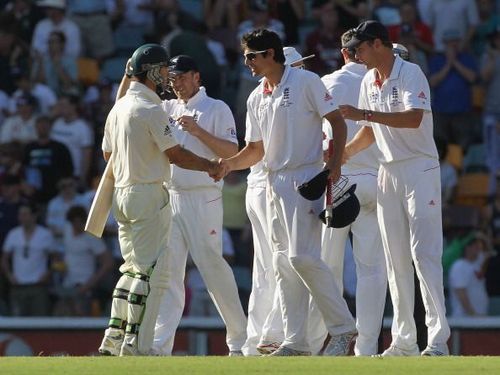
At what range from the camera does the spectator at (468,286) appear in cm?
1672

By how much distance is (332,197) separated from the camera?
35.0 ft

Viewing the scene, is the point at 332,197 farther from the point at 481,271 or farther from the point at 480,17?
the point at 480,17

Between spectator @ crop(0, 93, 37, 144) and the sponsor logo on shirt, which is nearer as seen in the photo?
the sponsor logo on shirt

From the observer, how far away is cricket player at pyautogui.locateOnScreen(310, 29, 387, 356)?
39.4 ft

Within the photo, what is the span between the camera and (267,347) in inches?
468

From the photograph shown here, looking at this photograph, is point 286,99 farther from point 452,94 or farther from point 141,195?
point 452,94

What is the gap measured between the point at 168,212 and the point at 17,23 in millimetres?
9550

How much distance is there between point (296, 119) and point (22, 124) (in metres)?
8.29

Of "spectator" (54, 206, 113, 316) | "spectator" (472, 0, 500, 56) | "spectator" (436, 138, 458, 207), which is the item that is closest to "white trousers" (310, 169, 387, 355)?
"spectator" (54, 206, 113, 316)

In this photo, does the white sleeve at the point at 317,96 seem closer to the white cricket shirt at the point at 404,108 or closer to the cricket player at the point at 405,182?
the cricket player at the point at 405,182

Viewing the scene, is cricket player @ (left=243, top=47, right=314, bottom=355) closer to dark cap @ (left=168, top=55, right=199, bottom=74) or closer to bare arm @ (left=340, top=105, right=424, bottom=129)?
dark cap @ (left=168, top=55, right=199, bottom=74)

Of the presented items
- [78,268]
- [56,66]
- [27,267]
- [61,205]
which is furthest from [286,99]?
[56,66]

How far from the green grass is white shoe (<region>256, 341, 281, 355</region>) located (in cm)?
144

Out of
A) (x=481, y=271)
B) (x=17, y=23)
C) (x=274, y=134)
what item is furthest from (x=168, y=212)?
(x=17, y=23)
